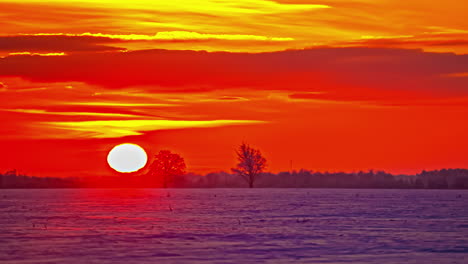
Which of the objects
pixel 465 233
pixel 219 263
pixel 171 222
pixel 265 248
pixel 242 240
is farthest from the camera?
pixel 171 222

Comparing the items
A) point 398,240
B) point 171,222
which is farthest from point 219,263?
point 171,222

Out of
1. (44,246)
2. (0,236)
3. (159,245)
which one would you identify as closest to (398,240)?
(159,245)

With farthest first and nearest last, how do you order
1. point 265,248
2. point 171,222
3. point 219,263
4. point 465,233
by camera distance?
point 171,222
point 465,233
point 265,248
point 219,263

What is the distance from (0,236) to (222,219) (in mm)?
25854

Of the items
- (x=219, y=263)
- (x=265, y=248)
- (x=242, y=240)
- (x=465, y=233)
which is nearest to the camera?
(x=219, y=263)

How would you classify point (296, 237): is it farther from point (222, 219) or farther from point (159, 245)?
point (222, 219)

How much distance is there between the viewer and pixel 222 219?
258 ft

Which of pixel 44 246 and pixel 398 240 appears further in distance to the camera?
pixel 398 240

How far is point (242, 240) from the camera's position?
179 feet

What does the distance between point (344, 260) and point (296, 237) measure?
46.0 ft

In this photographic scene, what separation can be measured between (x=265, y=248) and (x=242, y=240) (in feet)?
17.6

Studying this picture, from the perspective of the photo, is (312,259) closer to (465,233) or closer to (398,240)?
(398,240)

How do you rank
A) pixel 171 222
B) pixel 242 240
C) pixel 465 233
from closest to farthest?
1. pixel 242 240
2. pixel 465 233
3. pixel 171 222

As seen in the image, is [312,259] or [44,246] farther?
[44,246]
